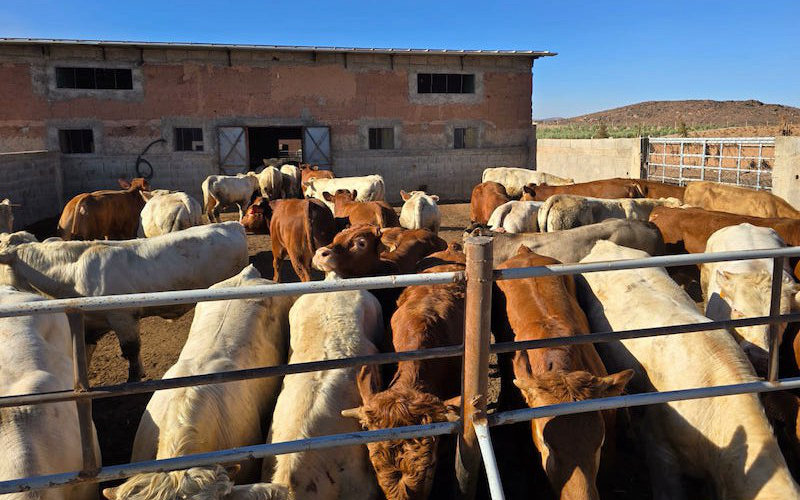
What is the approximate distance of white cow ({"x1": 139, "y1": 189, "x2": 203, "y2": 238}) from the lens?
10.4 m

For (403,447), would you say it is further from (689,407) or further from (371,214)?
(371,214)

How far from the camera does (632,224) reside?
25.5 ft

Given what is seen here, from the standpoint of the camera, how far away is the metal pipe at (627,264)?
2.31 meters

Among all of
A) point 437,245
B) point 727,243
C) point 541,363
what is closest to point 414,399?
point 541,363

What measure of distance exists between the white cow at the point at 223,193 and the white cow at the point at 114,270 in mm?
8891

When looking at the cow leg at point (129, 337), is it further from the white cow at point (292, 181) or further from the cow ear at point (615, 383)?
the white cow at point (292, 181)

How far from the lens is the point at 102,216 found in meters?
11.5

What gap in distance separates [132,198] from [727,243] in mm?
10899

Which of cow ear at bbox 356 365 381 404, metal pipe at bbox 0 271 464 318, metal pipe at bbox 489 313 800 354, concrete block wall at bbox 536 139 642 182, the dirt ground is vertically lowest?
the dirt ground

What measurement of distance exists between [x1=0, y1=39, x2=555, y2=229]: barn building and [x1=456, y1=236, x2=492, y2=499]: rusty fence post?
52.1 feet

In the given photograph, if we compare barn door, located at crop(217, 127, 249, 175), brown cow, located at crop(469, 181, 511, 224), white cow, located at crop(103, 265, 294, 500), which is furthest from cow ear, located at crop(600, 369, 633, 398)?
barn door, located at crop(217, 127, 249, 175)

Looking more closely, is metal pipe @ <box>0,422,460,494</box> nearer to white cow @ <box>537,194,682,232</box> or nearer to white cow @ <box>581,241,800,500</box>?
white cow @ <box>581,241,800,500</box>

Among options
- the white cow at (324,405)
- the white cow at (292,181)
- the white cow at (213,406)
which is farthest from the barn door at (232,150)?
the white cow at (324,405)

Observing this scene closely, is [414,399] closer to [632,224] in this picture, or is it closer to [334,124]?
[632,224]
